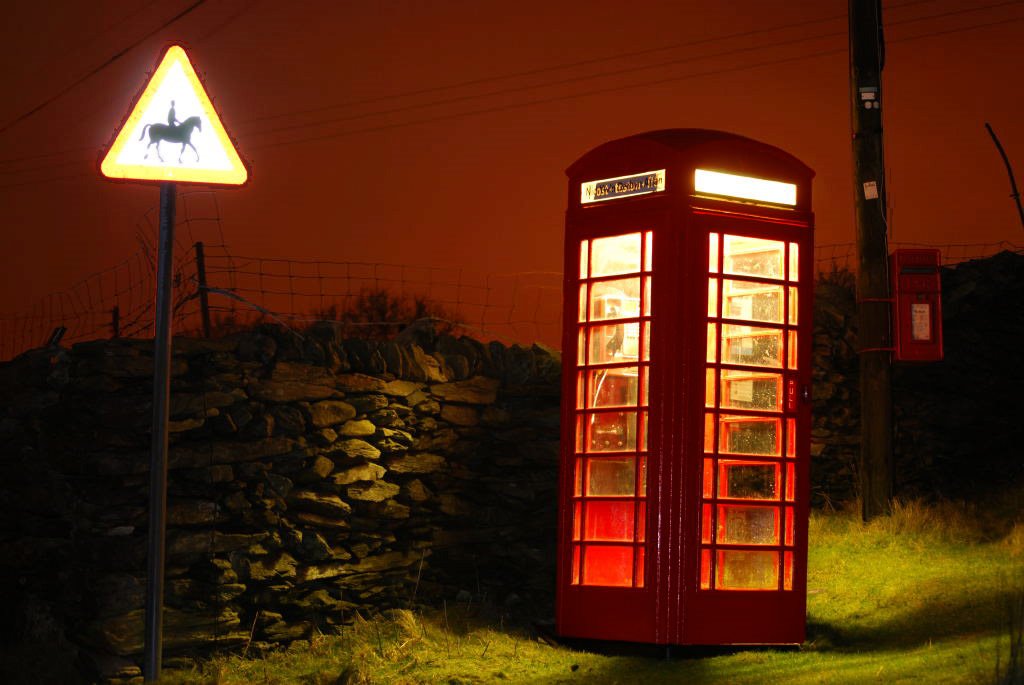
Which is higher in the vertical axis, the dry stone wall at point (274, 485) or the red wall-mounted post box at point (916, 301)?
the red wall-mounted post box at point (916, 301)

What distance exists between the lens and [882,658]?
6254 mm

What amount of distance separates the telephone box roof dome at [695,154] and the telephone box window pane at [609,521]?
6.78ft

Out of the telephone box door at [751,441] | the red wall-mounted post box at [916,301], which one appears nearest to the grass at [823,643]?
the telephone box door at [751,441]

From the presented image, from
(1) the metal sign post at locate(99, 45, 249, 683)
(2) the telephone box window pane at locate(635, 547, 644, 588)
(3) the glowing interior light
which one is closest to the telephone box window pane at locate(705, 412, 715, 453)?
(2) the telephone box window pane at locate(635, 547, 644, 588)

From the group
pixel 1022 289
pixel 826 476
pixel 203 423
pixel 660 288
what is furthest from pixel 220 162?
pixel 1022 289

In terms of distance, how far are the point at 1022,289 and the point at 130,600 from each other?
28.2 ft

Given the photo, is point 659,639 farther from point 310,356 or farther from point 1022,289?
point 1022,289

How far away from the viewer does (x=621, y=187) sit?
7.23 metres

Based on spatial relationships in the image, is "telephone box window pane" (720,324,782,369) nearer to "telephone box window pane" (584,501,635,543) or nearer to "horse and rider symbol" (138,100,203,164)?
"telephone box window pane" (584,501,635,543)

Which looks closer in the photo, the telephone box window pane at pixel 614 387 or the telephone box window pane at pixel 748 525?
the telephone box window pane at pixel 748 525

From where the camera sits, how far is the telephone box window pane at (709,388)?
6.93 m

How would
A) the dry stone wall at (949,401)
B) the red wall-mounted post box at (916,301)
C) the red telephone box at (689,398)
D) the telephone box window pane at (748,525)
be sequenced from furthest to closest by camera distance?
the dry stone wall at (949,401) → the red wall-mounted post box at (916,301) → the telephone box window pane at (748,525) → the red telephone box at (689,398)

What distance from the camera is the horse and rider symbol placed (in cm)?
550

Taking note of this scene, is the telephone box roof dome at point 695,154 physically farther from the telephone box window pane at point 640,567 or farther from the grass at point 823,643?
the grass at point 823,643
